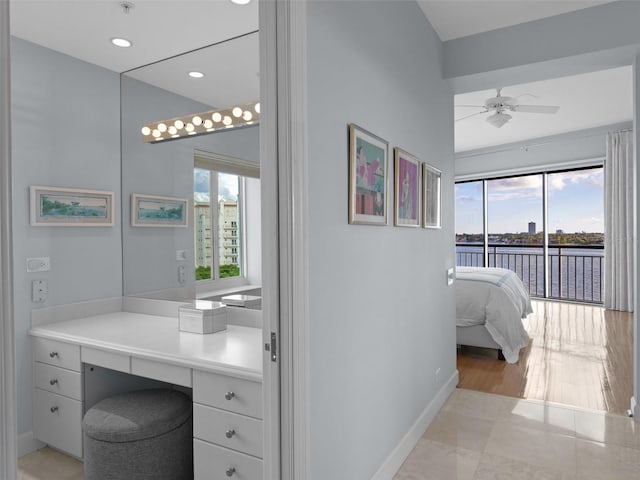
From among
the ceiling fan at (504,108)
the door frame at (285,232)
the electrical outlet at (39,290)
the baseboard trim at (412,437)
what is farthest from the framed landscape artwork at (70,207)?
the ceiling fan at (504,108)

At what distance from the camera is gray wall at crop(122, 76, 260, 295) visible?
110 inches

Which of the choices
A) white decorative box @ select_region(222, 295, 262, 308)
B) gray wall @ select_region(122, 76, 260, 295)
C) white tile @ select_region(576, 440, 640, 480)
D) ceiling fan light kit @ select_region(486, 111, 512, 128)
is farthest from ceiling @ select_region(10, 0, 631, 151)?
white tile @ select_region(576, 440, 640, 480)

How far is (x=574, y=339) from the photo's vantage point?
466 centimetres

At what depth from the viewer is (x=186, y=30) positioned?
8.00 ft

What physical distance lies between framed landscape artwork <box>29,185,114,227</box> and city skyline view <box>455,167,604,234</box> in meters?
6.77

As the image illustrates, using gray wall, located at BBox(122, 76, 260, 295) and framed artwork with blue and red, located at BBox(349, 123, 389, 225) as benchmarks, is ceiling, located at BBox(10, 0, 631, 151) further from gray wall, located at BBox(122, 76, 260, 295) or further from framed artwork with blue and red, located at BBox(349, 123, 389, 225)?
framed artwork with blue and red, located at BBox(349, 123, 389, 225)

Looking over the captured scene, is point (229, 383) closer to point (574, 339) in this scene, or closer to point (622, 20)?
point (622, 20)

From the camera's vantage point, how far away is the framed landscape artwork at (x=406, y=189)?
7.45ft

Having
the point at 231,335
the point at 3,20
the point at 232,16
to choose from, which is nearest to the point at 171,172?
the point at 232,16

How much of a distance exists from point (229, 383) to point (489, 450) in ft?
5.38

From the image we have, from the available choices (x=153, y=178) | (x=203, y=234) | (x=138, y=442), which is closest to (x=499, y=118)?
(x=203, y=234)

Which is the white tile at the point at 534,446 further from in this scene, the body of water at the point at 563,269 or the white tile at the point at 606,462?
the body of water at the point at 563,269

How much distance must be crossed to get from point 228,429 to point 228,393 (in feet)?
0.50

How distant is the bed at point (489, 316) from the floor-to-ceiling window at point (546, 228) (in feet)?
11.2
